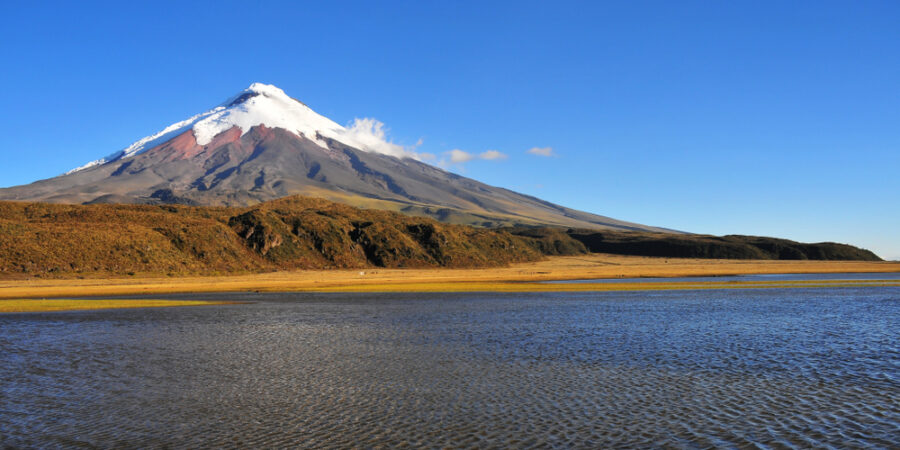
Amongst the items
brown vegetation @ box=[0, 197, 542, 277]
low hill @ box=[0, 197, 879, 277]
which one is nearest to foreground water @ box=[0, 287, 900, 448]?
brown vegetation @ box=[0, 197, 542, 277]

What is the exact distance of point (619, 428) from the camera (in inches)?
637

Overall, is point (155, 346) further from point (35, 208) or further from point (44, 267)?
point (35, 208)

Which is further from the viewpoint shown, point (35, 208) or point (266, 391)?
point (35, 208)

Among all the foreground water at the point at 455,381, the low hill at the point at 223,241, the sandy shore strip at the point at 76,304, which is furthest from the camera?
the low hill at the point at 223,241

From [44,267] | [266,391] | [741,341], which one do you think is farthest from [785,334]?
[44,267]

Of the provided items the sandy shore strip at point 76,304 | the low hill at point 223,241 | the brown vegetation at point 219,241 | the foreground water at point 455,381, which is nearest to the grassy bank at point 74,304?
the sandy shore strip at point 76,304

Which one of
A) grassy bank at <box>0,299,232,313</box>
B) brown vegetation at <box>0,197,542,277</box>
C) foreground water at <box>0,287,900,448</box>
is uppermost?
brown vegetation at <box>0,197,542,277</box>

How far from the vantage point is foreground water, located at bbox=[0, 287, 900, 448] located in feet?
52.3

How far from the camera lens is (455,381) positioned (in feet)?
72.8

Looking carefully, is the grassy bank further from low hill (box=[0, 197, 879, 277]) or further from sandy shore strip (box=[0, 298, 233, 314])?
low hill (box=[0, 197, 879, 277])

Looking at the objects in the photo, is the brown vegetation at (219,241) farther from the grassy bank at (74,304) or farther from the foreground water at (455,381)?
the foreground water at (455,381)

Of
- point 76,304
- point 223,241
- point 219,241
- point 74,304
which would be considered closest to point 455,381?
point 76,304

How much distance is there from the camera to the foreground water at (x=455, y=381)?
15930 millimetres

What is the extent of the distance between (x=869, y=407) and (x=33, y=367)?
30.8 metres
